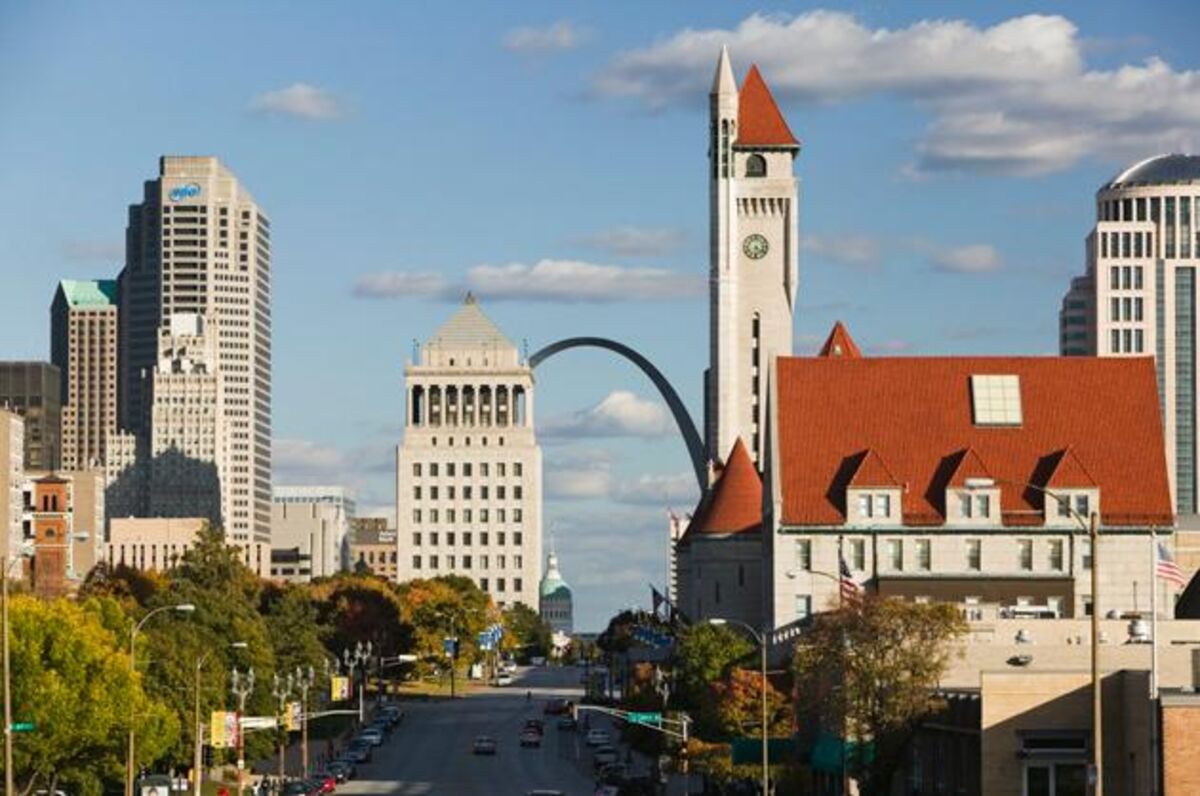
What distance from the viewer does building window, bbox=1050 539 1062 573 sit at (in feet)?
589

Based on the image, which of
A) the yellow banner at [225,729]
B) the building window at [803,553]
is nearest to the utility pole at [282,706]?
the yellow banner at [225,729]

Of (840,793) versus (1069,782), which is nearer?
(1069,782)

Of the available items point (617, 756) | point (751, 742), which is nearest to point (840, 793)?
point (751, 742)

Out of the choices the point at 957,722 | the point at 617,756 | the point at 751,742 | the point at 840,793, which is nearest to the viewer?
the point at 957,722

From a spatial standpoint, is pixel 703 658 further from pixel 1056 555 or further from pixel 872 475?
pixel 1056 555

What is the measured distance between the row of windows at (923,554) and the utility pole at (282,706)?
2896 centimetres

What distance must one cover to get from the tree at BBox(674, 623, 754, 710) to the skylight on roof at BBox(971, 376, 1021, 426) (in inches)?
851

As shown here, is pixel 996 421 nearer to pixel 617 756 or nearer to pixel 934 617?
pixel 617 756

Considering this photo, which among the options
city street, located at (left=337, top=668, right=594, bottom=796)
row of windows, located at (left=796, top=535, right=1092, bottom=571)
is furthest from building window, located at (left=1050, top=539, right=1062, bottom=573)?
city street, located at (left=337, top=668, right=594, bottom=796)

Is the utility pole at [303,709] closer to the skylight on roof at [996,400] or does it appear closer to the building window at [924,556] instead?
the building window at [924,556]

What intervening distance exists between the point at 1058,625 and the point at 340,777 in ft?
142

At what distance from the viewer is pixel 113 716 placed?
129m

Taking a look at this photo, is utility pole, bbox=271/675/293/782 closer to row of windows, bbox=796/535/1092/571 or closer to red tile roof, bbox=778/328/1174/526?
row of windows, bbox=796/535/1092/571

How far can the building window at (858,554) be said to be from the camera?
17960 cm
